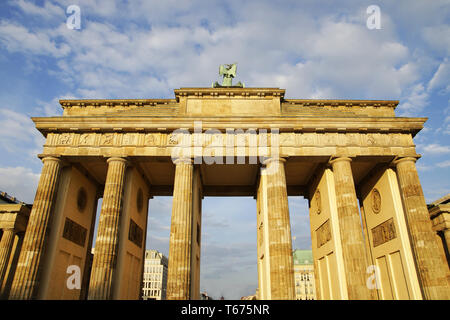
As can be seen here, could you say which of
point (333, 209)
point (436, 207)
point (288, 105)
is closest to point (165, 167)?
point (288, 105)

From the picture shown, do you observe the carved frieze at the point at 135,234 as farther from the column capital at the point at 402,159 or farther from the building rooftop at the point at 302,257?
the building rooftop at the point at 302,257

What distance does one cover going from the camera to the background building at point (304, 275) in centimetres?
7325

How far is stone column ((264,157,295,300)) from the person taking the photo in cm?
1594

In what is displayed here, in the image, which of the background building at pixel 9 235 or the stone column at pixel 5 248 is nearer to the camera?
the stone column at pixel 5 248

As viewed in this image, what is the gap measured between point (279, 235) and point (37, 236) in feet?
43.5

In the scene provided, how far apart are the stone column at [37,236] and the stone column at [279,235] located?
12.5 m

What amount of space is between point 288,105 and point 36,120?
1652 cm

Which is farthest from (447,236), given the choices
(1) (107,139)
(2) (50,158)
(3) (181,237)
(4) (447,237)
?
(2) (50,158)

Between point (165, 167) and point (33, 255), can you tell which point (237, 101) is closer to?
point (165, 167)

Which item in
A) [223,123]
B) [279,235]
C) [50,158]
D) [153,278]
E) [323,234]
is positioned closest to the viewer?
[279,235]

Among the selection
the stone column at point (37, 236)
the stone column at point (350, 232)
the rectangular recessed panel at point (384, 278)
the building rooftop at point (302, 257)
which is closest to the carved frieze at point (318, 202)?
the stone column at point (350, 232)

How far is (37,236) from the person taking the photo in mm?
16812

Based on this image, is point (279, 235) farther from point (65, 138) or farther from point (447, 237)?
point (65, 138)

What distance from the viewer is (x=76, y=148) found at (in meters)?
18.9
